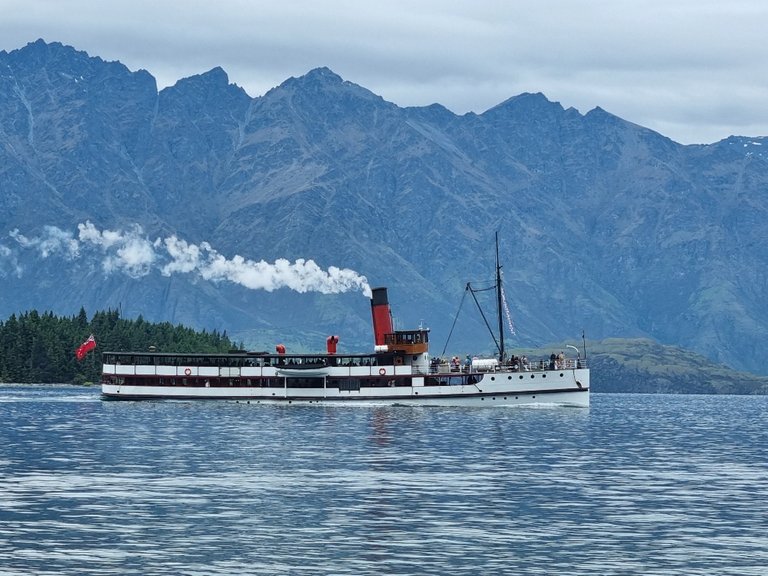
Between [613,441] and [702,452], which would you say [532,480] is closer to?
[702,452]

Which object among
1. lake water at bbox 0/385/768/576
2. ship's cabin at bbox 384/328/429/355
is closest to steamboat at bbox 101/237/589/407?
ship's cabin at bbox 384/328/429/355

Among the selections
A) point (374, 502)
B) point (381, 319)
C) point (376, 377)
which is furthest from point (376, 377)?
point (374, 502)

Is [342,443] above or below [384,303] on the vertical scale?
below

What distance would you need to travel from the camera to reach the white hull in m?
181

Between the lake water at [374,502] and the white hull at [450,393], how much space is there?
39.8 meters

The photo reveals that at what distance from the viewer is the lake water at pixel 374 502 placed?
58.7 m

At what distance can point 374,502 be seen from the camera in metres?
77.2

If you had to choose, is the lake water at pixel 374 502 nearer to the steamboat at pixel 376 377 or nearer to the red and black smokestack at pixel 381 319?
the steamboat at pixel 376 377

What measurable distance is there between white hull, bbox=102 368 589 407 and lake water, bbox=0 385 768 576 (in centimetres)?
3979

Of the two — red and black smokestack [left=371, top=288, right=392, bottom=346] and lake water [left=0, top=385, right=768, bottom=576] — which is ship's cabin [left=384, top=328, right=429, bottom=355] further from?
lake water [left=0, top=385, right=768, bottom=576]

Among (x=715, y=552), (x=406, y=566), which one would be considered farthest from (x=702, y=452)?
(x=406, y=566)

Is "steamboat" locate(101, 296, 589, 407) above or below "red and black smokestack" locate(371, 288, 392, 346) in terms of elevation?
below

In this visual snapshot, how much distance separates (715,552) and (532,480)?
2962cm

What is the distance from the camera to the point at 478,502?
77750 mm
